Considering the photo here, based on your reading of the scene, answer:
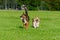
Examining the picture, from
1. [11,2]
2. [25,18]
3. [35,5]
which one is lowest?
[11,2]

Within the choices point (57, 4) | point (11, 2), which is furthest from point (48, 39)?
point (11, 2)

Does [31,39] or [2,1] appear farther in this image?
[2,1]

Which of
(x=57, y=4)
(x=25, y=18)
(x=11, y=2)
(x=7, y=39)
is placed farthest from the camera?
(x=11, y=2)

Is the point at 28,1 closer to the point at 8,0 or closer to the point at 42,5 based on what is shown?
the point at 42,5

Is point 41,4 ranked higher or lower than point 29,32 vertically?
lower

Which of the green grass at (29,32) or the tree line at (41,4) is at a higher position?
the green grass at (29,32)

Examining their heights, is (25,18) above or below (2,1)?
above

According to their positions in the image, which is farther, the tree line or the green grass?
the tree line

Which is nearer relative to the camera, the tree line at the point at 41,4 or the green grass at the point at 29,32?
the green grass at the point at 29,32

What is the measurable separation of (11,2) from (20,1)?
25.5 m

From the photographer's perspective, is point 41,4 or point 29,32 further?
point 41,4

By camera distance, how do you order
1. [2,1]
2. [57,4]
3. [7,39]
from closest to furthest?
1. [7,39]
2. [57,4]
3. [2,1]

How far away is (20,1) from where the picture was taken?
84.8 metres

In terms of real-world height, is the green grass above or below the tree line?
above
